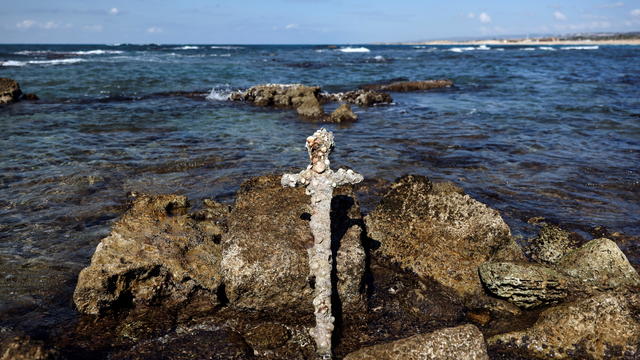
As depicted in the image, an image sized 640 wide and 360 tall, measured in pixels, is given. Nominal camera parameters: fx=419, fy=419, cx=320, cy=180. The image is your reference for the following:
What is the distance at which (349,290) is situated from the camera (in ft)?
15.1

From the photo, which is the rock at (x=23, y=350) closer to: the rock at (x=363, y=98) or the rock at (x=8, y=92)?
the rock at (x=363, y=98)

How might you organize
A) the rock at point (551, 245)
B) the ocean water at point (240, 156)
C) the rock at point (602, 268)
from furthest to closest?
the ocean water at point (240, 156) → the rock at point (551, 245) → the rock at point (602, 268)

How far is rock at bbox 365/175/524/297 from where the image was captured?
17.6 feet

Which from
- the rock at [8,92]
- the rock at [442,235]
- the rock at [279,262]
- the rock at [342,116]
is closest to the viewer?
the rock at [279,262]

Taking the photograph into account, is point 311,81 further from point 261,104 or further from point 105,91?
point 105,91

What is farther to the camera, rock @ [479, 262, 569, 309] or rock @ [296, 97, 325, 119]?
rock @ [296, 97, 325, 119]

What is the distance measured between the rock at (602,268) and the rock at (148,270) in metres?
4.44

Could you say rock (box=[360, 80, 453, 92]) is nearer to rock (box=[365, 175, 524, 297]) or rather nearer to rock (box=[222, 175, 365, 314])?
rock (box=[365, 175, 524, 297])

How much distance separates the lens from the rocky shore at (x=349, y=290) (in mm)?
4098

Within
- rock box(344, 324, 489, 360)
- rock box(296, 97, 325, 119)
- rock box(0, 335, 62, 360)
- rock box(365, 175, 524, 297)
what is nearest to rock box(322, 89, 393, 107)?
rock box(296, 97, 325, 119)

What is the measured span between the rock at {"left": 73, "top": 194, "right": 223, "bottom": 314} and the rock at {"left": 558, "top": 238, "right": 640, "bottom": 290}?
14.6ft

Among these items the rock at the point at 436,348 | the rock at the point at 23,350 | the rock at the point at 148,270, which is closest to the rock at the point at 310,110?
the rock at the point at 148,270

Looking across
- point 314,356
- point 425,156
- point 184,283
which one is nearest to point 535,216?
point 425,156

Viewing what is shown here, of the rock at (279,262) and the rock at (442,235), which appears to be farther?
the rock at (442,235)
